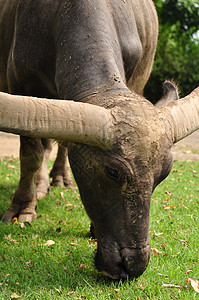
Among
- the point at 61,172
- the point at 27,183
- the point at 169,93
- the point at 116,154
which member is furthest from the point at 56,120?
the point at 61,172

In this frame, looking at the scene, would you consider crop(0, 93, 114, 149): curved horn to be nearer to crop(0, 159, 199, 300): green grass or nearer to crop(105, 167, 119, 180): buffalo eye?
crop(105, 167, 119, 180): buffalo eye

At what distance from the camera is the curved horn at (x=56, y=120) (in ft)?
8.05

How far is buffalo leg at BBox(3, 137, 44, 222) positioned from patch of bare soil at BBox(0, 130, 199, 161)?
4519mm

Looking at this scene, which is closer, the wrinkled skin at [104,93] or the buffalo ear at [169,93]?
the wrinkled skin at [104,93]

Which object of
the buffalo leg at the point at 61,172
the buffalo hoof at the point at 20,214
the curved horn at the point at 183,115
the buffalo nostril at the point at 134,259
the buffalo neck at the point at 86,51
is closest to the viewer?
the buffalo nostril at the point at 134,259

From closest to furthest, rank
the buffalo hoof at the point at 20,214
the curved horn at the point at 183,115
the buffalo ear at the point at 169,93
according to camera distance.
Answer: the curved horn at the point at 183,115 < the buffalo ear at the point at 169,93 < the buffalo hoof at the point at 20,214

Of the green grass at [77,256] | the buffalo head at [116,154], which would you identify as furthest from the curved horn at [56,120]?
the green grass at [77,256]

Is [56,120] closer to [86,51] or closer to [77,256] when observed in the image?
[86,51]

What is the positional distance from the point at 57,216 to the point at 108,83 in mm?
2341

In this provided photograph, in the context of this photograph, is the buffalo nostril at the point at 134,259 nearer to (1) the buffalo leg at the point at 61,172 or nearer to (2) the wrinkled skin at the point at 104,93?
(2) the wrinkled skin at the point at 104,93

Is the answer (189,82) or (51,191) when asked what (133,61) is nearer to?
(51,191)

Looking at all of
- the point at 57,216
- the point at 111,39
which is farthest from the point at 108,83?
the point at 57,216

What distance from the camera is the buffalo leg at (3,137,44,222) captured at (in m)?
4.71

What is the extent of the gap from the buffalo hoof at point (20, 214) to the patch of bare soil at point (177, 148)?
4595 millimetres
